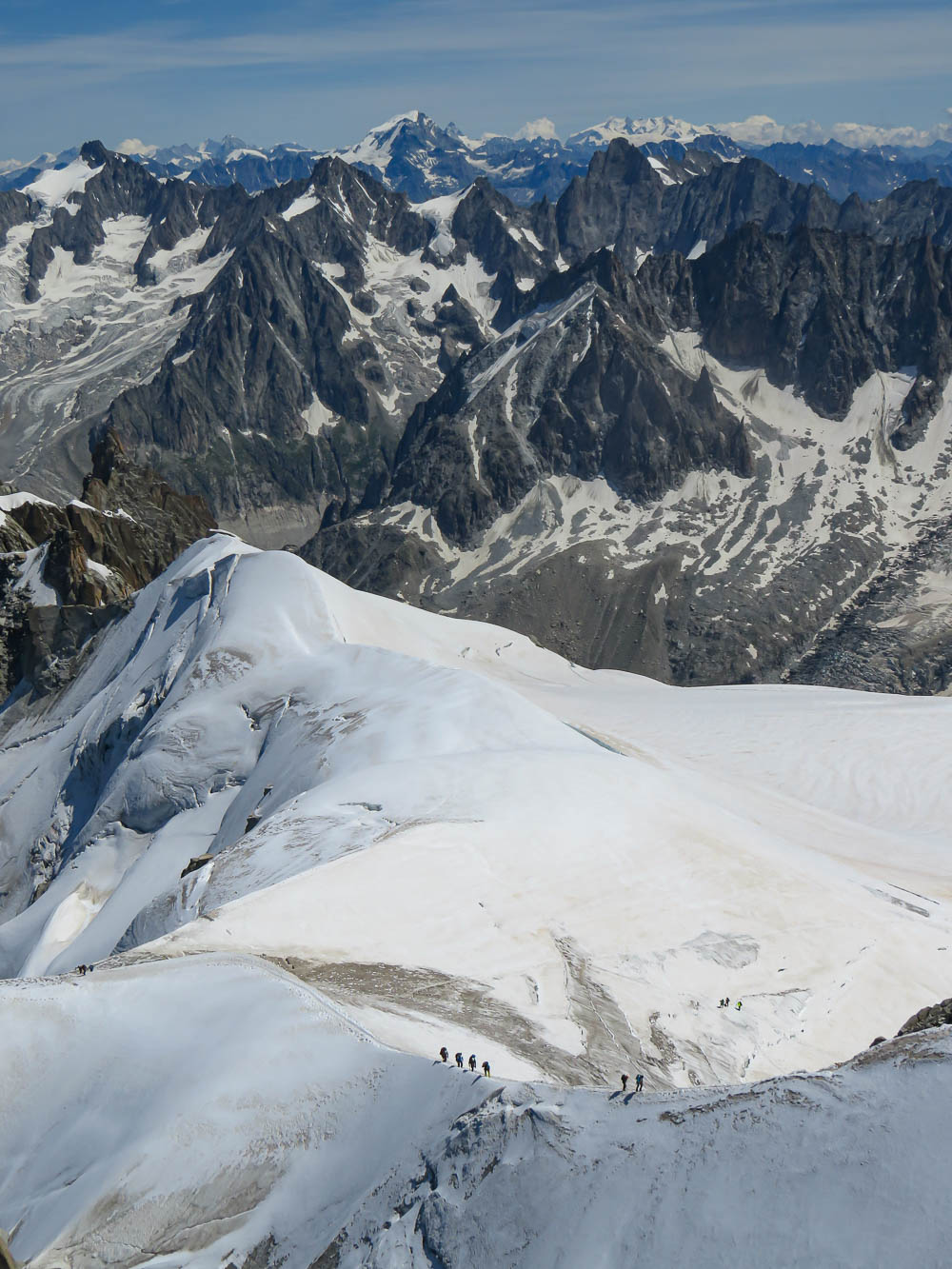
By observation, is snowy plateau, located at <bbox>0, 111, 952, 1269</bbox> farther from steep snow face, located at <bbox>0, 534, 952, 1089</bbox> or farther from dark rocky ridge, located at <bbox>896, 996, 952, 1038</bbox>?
dark rocky ridge, located at <bbox>896, 996, 952, 1038</bbox>

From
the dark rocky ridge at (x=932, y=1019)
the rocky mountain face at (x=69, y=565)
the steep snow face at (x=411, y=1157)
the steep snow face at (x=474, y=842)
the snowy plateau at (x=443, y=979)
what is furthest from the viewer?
the rocky mountain face at (x=69, y=565)

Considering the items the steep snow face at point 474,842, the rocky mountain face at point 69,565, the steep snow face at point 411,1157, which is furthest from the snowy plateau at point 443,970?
the rocky mountain face at point 69,565

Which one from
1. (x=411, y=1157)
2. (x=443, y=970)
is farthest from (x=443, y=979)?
(x=411, y=1157)

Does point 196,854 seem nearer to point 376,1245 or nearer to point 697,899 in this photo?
point 697,899

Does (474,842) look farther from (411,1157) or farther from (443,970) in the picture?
Answer: (411,1157)

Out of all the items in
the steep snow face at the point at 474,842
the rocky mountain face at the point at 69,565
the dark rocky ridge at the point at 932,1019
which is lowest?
the rocky mountain face at the point at 69,565

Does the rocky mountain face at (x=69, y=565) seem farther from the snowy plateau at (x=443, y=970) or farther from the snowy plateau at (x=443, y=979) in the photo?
the snowy plateau at (x=443, y=979)

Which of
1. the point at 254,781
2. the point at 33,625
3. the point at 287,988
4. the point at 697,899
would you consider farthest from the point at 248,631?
the point at 287,988

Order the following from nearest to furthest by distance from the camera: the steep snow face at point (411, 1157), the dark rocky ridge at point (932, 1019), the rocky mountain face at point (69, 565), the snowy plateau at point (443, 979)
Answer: the steep snow face at point (411, 1157) < the snowy plateau at point (443, 979) < the dark rocky ridge at point (932, 1019) < the rocky mountain face at point (69, 565)
